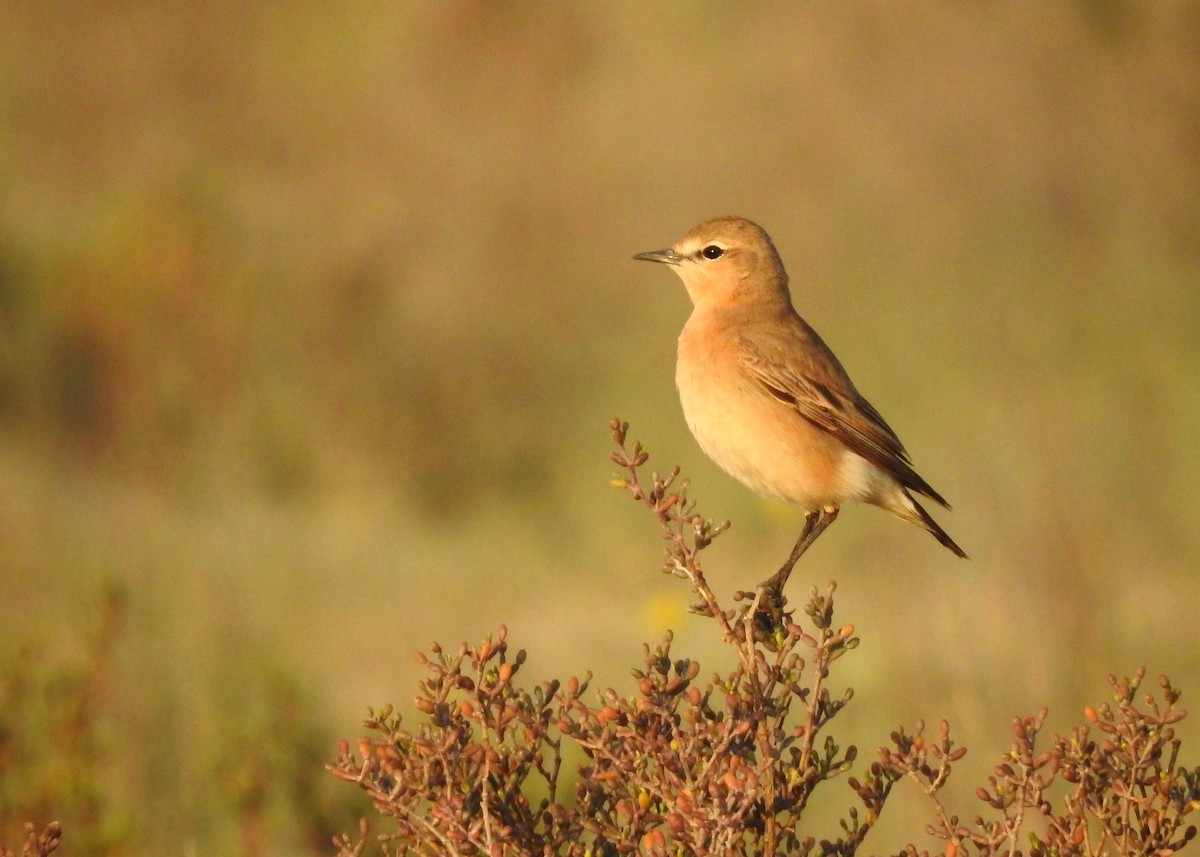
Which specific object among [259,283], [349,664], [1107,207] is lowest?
[349,664]

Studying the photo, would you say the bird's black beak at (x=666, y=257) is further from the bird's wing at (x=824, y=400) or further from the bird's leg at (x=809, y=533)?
the bird's leg at (x=809, y=533)

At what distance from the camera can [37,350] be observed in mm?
10320

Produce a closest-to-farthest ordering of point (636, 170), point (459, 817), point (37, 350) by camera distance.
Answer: point (459, 817) < point (37, 350) < point (636, 170)

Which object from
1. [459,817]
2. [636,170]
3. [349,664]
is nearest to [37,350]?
[349,664]

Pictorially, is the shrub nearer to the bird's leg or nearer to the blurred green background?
the bird's leg

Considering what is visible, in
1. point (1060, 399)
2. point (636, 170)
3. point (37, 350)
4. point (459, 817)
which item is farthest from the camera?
point (636, 170)

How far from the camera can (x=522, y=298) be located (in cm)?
1133

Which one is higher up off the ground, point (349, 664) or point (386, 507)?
point (386, 507)

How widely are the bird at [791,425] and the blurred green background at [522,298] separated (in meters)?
4.08

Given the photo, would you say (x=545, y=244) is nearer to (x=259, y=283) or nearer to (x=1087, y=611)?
(x=259, y=283)

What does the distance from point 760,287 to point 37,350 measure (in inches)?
288

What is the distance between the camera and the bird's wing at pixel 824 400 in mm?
3949

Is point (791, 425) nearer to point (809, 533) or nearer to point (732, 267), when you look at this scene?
point (809, 533)

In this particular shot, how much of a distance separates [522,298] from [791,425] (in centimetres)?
753
